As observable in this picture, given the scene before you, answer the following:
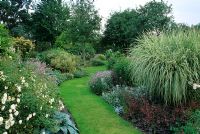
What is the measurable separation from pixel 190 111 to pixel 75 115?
10.0 ft

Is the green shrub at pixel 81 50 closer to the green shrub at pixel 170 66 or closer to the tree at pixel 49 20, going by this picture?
the tree at pixel 49 20

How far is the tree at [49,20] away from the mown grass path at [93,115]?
2153cm

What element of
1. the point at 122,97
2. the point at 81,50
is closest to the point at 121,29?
the point at 81,50

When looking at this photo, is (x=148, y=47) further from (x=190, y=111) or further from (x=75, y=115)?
(x=75, y=115)

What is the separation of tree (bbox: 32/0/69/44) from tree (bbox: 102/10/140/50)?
443 cm

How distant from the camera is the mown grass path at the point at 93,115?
780 cm

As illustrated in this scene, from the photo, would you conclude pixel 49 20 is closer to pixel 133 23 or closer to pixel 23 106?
pixel 133 23

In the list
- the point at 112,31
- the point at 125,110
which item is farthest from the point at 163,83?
the point at 112,31

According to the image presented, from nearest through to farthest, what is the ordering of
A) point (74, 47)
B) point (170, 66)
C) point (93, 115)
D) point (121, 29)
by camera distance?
point (170, 66) < point (93, 115) < point (74, 47) < point (121, 29)

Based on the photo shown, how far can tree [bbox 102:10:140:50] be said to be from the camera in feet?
97.7

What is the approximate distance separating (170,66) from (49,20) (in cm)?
2730

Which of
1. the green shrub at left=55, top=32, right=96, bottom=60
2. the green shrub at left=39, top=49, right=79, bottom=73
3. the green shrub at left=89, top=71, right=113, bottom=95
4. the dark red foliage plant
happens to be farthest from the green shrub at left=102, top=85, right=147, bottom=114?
the green shrub at left=55, top=32, right=96, bottom=60

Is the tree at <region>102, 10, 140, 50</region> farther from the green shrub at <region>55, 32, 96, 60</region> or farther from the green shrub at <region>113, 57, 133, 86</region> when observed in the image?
the green shrub at <region>113, 57, 133, 86</region>

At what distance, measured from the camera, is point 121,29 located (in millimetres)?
31109
